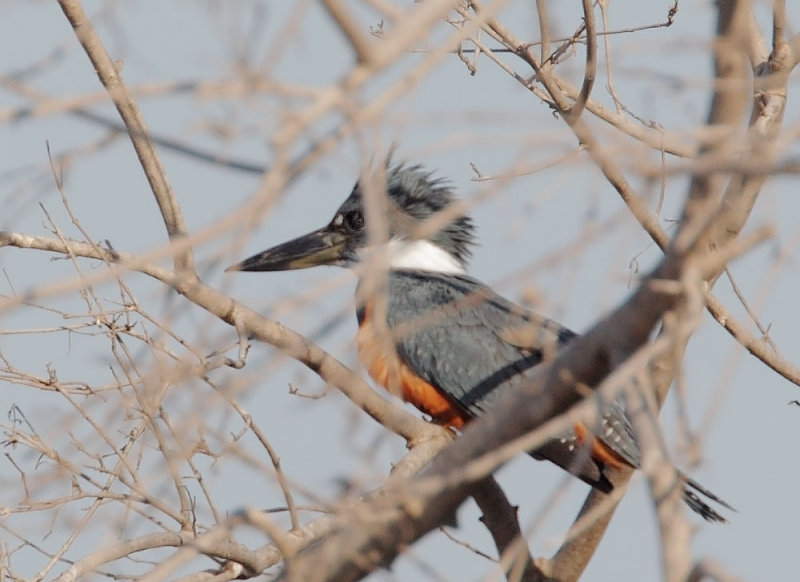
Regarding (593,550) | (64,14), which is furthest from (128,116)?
(593,550)

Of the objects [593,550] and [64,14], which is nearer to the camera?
[64,14]

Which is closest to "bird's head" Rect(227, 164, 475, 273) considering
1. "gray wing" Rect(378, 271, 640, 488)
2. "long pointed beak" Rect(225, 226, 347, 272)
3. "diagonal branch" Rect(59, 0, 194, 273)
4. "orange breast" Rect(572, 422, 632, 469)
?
"long pointed beak" Rect(225, 226, 347, 272)

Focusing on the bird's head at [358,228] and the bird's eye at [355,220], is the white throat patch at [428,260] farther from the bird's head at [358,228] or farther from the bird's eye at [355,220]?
the bird's eye at [355,220]

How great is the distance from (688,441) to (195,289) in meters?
1.57

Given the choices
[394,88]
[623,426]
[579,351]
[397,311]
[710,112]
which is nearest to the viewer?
[394,88]

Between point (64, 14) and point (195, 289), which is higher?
point (64, 14)

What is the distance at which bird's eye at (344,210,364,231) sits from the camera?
528 centimetres

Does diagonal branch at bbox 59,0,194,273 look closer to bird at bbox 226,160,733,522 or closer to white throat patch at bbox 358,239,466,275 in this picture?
bird at bbox 226,160,733,522

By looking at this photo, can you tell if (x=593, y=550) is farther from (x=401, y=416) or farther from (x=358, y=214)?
(x=358, y=214)

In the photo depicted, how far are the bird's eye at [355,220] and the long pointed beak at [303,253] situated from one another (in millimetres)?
59

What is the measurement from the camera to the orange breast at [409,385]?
454 cm

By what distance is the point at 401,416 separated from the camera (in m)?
3.52

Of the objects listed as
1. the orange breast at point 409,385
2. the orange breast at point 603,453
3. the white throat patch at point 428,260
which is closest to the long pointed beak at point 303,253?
the white throat patch at point 428,260

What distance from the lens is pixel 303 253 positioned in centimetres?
529
